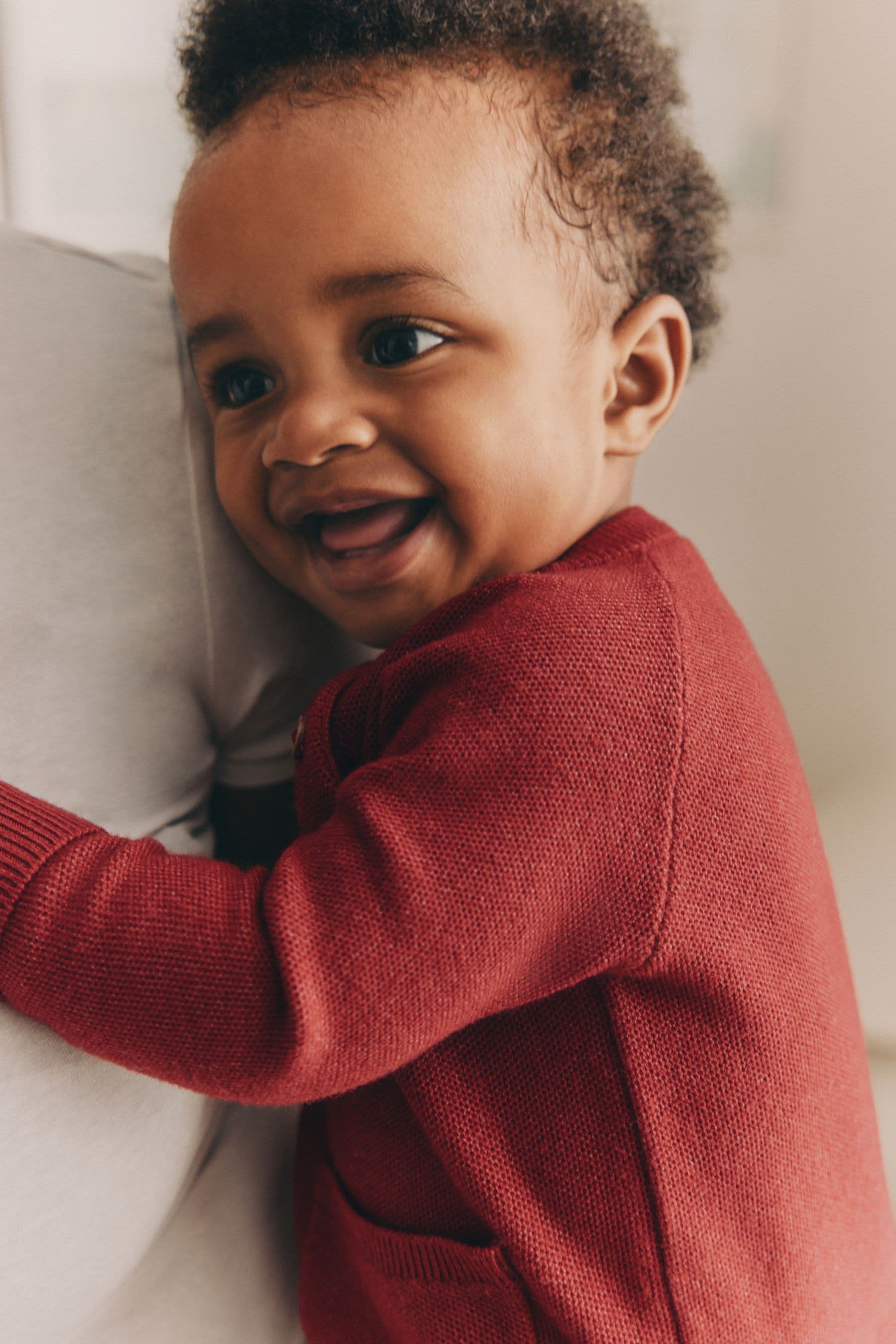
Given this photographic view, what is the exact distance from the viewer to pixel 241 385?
2.27 ft

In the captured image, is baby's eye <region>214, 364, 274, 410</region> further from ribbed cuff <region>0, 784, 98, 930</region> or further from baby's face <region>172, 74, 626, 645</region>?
ribbed cuff <region>0, 784, 98, 930</region>

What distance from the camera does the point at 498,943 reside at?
503 mm

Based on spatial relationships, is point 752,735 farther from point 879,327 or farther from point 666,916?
point 879,327

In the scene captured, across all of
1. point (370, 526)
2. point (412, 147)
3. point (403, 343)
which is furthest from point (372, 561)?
point (412, 147)

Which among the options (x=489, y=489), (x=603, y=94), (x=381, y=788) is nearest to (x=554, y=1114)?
(x=381, y=788)

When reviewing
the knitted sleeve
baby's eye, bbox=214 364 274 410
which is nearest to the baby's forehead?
baby's eye, bbox=214 364 274 410

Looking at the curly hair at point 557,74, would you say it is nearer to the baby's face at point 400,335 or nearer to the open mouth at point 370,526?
the baby's face at point 400,335

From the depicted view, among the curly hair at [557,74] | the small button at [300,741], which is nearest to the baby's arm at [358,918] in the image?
the small button at [300,741]

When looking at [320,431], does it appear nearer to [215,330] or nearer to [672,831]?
[215,330]

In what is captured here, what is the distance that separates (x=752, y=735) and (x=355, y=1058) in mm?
264

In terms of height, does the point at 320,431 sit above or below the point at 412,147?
below

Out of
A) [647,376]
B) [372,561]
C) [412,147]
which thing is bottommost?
[372,561]

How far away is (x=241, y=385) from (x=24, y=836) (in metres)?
0.33

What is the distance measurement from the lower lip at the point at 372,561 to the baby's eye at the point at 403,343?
9cm
